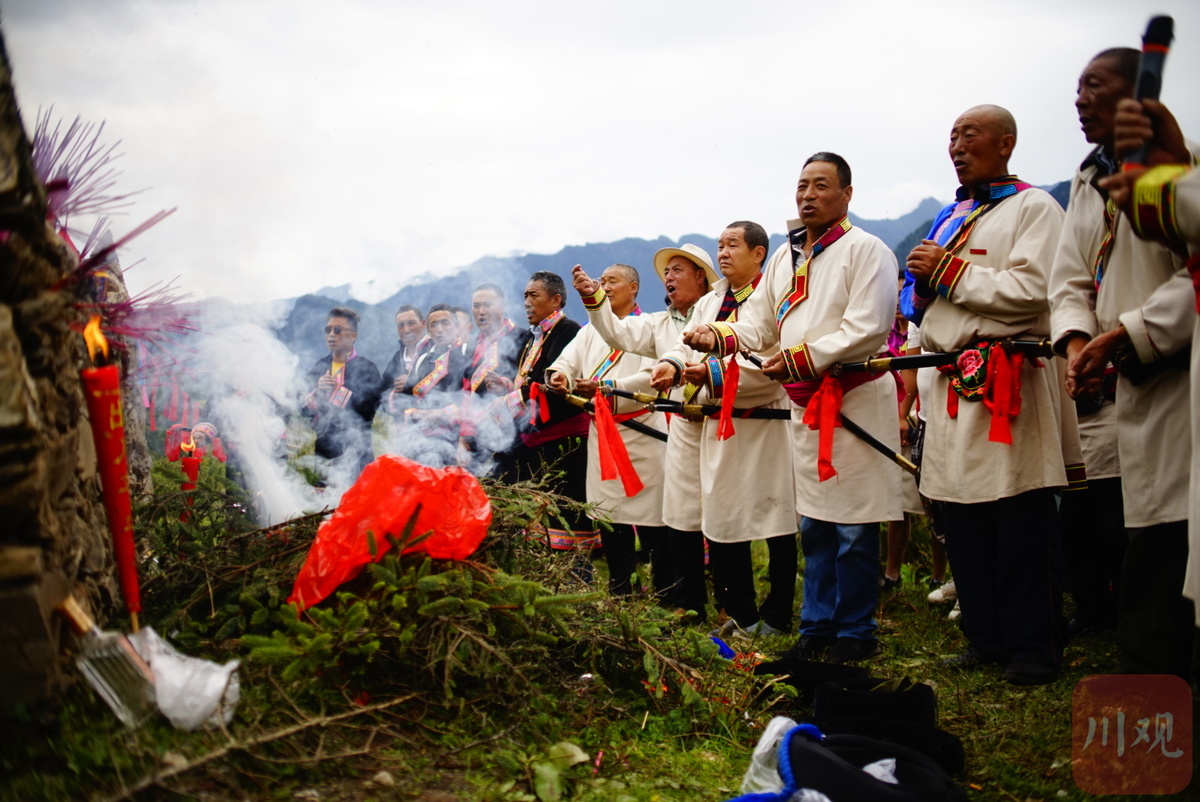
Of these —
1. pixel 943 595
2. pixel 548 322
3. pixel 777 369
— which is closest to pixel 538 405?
pixel 548 322

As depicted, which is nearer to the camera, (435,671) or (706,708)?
(435,671)

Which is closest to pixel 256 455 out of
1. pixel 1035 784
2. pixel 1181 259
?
pixel 1035 784

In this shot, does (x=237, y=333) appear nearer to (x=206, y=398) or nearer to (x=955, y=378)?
(x=206, y=398)

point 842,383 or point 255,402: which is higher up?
point 255,402

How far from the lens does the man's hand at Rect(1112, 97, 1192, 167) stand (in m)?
2.69

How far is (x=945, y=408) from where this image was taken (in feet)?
14.2

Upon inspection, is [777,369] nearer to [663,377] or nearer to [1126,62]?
[663,377]

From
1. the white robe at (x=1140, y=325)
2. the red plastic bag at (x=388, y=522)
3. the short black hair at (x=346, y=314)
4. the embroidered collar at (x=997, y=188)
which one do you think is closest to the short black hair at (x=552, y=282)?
the short black hair at (x=346, y=314)

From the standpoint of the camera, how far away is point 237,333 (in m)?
5.45

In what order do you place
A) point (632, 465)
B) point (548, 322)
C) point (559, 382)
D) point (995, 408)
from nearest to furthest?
1. point (995, 408)
2. point (632, 465)
3. point (559, 382)
4. point (548, 322)

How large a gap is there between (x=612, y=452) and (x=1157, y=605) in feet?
11.1

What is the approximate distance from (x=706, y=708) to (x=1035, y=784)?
114 cm

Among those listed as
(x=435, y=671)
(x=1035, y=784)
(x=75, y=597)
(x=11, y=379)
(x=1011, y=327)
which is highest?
(x=11, y=379)

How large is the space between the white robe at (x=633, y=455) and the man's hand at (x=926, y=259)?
2459mm
